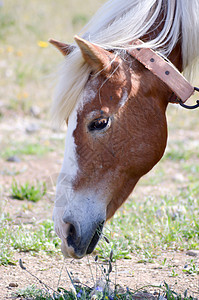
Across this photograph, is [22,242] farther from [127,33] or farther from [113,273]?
[127,33]

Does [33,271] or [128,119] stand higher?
[128,119]

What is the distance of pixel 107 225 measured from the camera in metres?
3.20

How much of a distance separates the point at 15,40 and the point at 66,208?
7205mm

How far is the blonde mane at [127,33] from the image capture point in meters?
2.04

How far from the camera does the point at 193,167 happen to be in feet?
15.6

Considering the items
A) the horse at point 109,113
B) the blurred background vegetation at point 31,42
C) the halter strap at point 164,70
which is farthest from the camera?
the blurred background vegetation at point 31,42

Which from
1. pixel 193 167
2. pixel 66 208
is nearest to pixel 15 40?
pixel 193 167

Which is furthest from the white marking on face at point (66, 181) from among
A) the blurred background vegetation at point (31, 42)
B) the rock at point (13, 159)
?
the blurred background vegetation at point (31, 42)

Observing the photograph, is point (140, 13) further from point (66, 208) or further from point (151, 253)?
point (151, 253)

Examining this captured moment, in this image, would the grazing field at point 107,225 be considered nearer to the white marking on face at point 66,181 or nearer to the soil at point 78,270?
the soil at point 78,270

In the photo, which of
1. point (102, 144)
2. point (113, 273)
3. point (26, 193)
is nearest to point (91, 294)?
point (113, 273)

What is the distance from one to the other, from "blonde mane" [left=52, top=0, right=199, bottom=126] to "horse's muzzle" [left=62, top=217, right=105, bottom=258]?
56 centimetres

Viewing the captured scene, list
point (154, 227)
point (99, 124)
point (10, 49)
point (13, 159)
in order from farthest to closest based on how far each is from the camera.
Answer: point (10, 49)
point (13, 159)
point (154, 227)
point (99, 124)

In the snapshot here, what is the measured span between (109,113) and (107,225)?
4.57ft
